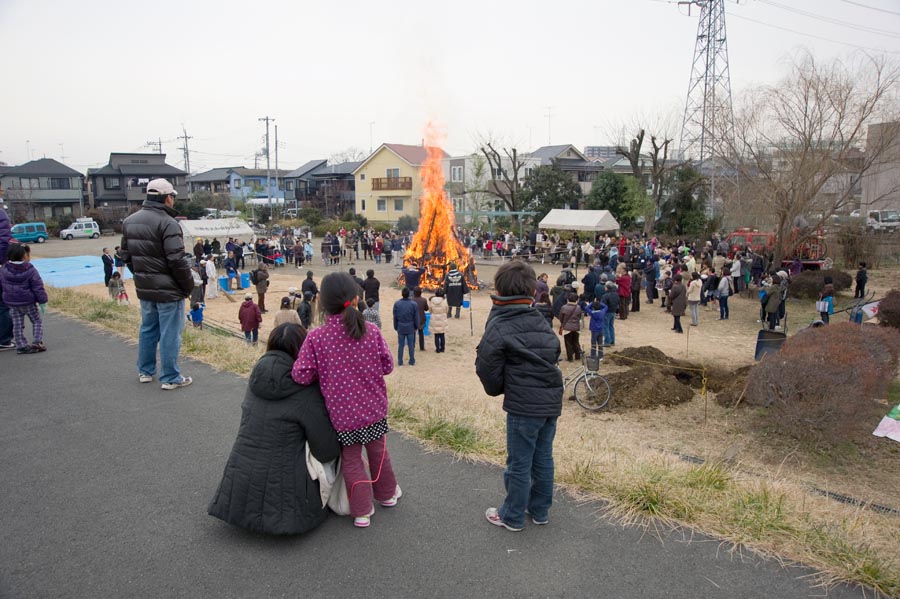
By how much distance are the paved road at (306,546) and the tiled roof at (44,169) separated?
58.1 m

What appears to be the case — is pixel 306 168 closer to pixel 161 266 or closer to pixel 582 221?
pixel 582 221

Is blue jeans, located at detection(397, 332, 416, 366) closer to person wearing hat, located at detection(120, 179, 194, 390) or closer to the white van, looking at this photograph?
person wearing hat, located at detection(120, 179, 194, 390)

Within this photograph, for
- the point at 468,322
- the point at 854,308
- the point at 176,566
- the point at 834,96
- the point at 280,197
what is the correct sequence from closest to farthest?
the point at 176,566
the point at 854,308
the point at 468,322
the point at 834,96
the point at 280,197

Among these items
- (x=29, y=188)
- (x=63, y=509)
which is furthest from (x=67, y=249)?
(x=63, y=509)

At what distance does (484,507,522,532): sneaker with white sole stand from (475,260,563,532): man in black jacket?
14cm

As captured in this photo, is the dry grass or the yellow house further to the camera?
the yellow house

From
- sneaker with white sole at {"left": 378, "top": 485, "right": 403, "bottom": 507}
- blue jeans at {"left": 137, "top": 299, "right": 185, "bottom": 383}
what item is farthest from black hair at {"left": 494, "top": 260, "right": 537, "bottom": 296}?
blue jeans at {"left": 137, "top": 299, "right": 185, "bottom": 383}

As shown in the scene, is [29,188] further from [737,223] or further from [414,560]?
[414,560]

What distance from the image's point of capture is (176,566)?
10.1 feet

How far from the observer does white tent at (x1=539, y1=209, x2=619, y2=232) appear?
1155 inches

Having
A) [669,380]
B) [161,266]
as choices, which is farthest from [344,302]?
[669,380]

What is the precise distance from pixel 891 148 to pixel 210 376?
2136 centimetres

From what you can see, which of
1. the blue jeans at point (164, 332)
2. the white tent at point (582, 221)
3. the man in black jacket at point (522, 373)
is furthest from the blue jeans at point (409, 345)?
the white tent at point (582, 221)

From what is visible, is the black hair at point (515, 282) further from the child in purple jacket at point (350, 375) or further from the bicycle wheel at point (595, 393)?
the bicycle wheel at point (595, 393)
